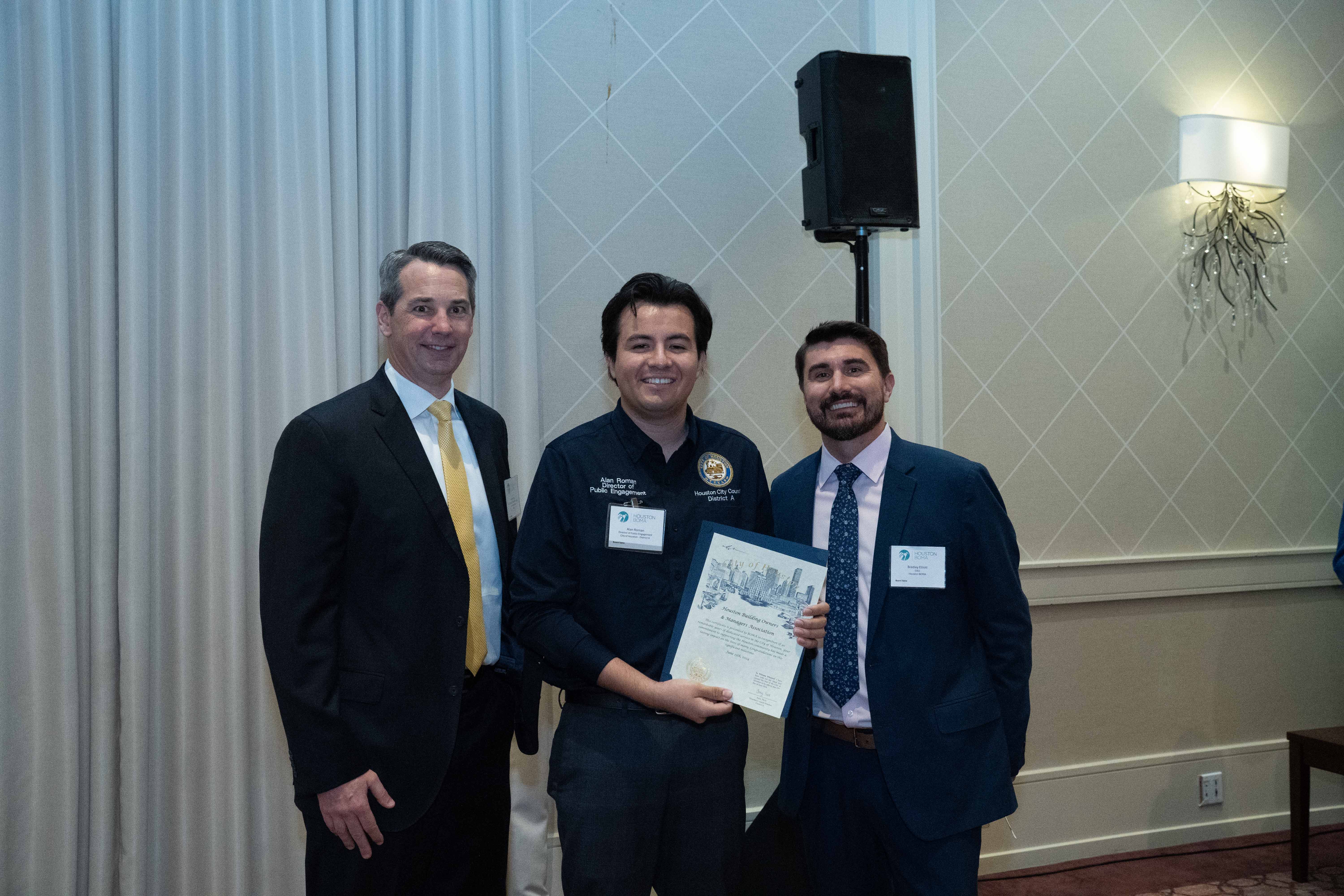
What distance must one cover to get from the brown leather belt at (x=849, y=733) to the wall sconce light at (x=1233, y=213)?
8.85 ft

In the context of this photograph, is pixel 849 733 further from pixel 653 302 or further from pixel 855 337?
pixel 653 302

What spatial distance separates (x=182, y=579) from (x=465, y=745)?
3.67 ft

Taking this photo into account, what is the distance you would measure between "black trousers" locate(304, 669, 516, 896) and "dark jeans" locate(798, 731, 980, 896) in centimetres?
73

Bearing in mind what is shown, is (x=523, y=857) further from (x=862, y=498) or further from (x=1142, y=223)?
(x=1142, y=223)

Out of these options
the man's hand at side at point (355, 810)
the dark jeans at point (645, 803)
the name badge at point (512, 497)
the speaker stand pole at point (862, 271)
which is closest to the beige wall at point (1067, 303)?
the speaker stand pole at point (862, 271)

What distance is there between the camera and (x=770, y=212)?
3.01 metres

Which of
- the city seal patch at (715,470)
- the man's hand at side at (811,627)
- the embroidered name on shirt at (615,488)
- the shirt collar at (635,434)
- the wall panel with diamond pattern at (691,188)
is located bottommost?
the man's hand at side at (811,627)

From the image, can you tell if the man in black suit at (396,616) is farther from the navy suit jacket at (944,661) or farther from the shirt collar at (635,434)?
the navy suit jacket at (944,661)

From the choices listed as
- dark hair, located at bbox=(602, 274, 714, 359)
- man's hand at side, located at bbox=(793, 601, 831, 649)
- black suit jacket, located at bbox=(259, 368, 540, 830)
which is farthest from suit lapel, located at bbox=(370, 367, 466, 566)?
man's hand at side, located at bbox=(793, 601, 831, 649)

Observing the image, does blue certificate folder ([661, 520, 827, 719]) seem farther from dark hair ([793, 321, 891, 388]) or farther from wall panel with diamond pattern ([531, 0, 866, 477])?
wall panel with diamond pattern ([531, 0, 866, 477])

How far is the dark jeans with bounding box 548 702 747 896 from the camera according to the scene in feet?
5.23

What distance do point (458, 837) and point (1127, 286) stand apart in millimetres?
3186

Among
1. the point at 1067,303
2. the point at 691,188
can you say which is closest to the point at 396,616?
the point at 691,188

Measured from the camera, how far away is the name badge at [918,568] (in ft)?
5.95
